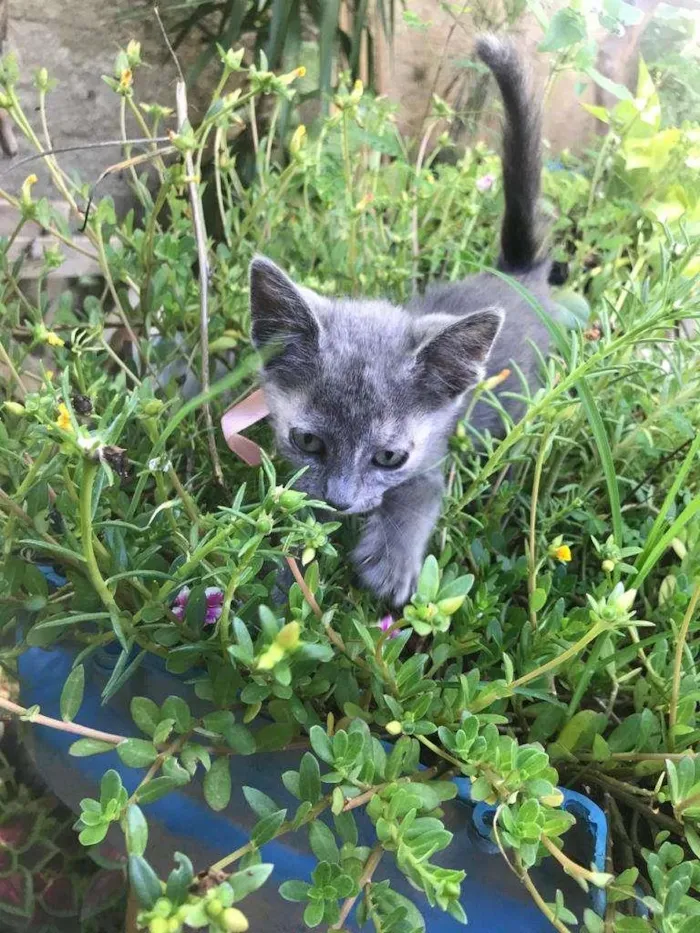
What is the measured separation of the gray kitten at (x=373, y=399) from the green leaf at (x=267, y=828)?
0.98ft

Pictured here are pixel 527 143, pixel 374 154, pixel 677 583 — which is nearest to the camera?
pixel 677 583

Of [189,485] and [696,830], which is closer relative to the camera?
[696,830]

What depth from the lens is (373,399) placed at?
2.64 ft

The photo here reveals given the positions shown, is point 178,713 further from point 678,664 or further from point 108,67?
point 108,67

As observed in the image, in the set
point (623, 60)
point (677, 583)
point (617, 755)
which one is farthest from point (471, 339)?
point (623, 60)

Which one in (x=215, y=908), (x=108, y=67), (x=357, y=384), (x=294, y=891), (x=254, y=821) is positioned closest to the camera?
(x=215, y=908)

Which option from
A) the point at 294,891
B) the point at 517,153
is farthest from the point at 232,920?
the point at 517,153

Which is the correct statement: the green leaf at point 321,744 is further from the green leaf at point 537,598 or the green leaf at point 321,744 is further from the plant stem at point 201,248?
the plant stem at point 201,248

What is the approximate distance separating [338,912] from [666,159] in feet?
3.79

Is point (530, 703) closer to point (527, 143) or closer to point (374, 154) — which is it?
point (527, 143)

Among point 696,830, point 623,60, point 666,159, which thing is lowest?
point 696,830

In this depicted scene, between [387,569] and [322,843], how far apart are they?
31 centimetres

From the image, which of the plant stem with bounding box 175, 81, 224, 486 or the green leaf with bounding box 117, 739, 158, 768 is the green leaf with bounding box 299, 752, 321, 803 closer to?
the green leaf with bounding box 117, 739, 158, 768

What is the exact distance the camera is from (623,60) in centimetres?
136
